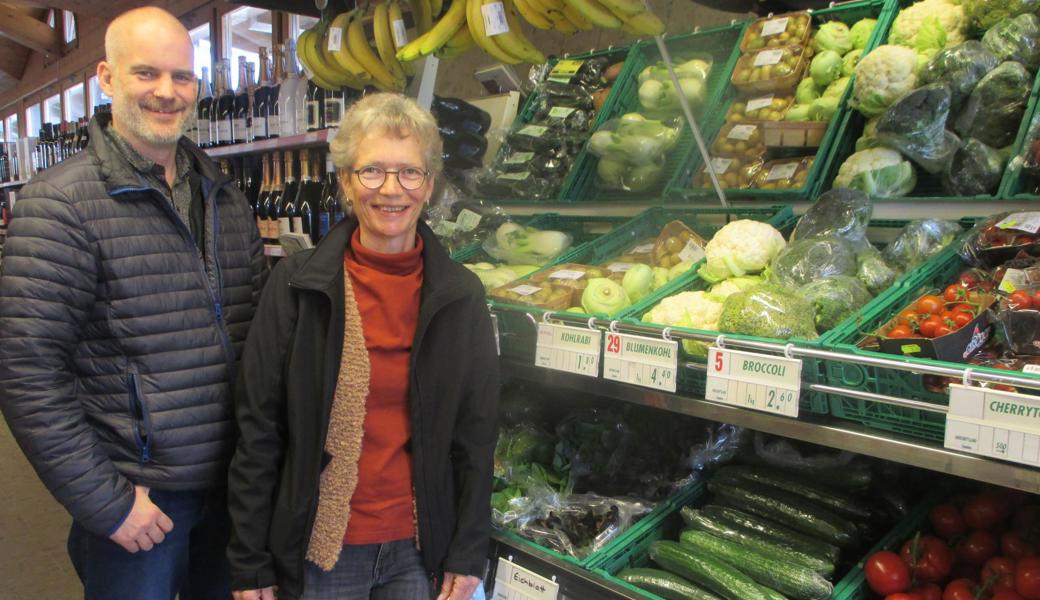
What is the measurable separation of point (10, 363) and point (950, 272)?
1.98 metres

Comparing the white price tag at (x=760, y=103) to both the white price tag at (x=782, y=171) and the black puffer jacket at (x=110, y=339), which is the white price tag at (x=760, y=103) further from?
the black puffer jacket at (x=110, y=339)

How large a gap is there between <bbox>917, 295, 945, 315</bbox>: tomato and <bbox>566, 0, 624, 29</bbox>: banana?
3.42 ft

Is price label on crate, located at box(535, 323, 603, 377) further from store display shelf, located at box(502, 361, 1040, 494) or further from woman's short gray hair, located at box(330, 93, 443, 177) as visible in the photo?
woman's short gray hair, located at box(330, 93, 443, 177)

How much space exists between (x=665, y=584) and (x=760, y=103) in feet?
4.82

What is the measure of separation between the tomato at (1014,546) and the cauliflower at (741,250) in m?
0.77

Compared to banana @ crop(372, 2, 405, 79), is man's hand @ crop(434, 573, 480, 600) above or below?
below

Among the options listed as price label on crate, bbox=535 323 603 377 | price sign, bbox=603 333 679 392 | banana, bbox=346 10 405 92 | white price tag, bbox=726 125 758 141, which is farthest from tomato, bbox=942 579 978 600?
banana, bbox=346 10 405 92

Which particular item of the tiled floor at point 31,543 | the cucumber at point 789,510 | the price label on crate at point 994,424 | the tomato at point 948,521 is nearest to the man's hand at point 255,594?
the cucumber at point 789,510

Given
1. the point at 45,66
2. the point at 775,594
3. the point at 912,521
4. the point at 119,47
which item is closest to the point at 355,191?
the point at 119,47

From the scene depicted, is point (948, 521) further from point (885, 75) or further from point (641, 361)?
point (885, 75)

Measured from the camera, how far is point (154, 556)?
1.81 metres

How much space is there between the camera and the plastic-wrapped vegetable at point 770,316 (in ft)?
4.75

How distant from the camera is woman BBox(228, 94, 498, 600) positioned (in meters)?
1.59

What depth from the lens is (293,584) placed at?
5.46ft
